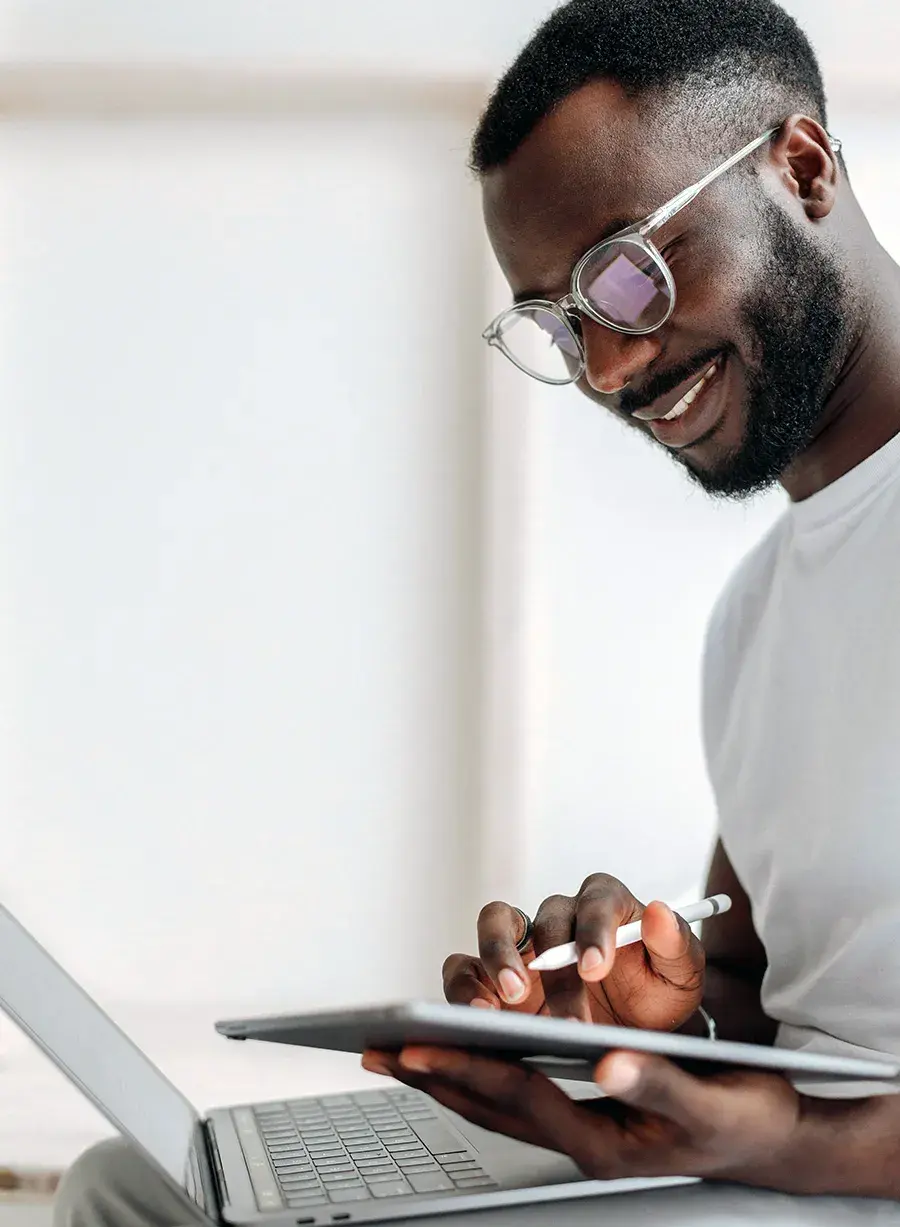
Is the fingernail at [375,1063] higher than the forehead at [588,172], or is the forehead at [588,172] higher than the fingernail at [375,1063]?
the forehead at [588,172]

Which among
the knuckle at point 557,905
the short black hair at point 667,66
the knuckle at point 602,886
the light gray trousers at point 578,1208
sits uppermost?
the short black hair at point 667,66

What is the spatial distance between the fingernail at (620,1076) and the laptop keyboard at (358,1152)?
0.15 meters

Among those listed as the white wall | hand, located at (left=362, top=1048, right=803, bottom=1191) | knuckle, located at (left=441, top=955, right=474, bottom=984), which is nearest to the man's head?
knuckle, located at (left=441, top=955, right=474, bottom=984)

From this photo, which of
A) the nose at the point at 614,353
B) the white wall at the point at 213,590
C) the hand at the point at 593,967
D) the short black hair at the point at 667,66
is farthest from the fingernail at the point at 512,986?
the white wall at the point at 213,590

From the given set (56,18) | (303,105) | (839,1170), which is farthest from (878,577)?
(56,18)

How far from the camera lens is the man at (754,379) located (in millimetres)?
934

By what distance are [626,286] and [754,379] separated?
0.50 ft

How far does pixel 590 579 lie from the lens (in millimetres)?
1983

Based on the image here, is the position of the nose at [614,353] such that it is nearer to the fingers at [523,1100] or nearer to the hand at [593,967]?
the hand at [593,967]

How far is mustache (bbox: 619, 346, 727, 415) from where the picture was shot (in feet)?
3.44

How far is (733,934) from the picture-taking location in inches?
47.3

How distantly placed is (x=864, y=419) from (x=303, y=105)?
1351mm

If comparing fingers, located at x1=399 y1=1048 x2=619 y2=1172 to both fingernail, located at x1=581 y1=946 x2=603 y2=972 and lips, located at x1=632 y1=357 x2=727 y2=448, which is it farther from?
lips, located at x1=632 y1=357 x2=727 y2=448

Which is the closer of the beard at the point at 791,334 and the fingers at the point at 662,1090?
the fingers at the point at 662,1090
